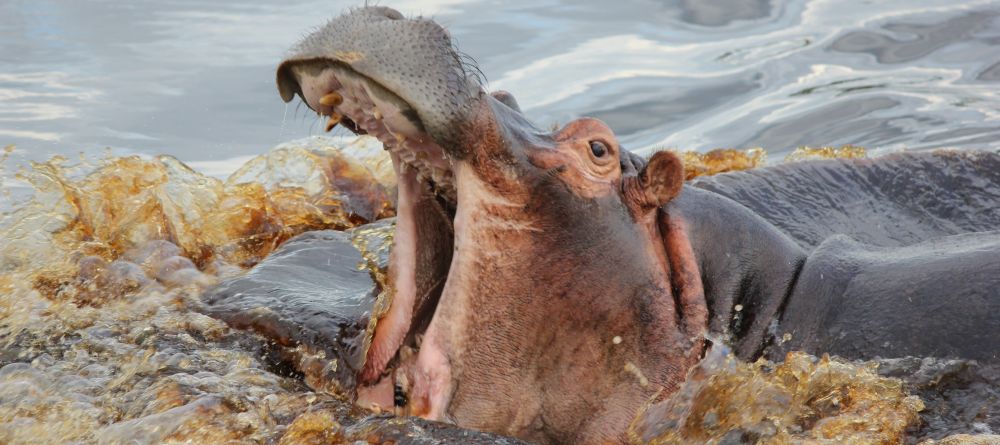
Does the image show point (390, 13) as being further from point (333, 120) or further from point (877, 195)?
point (877, 195)

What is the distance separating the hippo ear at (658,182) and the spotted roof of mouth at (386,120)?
0.54 meters

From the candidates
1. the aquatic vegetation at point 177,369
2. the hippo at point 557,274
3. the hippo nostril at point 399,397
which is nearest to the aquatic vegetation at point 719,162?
the aquatic vegetation at point 177,369

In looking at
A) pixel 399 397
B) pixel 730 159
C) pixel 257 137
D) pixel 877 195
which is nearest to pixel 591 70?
pixel 257 137

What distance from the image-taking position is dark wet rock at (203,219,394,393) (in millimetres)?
3977

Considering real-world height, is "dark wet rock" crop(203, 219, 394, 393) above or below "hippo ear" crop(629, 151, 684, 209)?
below

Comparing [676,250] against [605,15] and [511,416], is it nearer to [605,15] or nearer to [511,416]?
[511,416]

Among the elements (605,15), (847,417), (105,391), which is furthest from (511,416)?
(605,15)

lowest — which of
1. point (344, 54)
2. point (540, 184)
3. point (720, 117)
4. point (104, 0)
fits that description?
point (720, 117)

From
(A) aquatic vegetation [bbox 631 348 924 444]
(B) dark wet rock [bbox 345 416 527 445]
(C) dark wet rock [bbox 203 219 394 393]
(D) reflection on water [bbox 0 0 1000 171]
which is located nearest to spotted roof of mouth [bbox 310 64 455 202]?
(C) dark wet rock [bbox 203 219 394 393]

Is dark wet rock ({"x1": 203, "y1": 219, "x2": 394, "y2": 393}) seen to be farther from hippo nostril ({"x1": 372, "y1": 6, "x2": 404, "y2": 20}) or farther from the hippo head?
hippo nostril ({"x1": 372, "y1": 6, "x2": 404, "y2": 20})

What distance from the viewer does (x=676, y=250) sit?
3.65 meters

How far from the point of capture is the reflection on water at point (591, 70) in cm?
877

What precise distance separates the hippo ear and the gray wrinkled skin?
552 millimetres

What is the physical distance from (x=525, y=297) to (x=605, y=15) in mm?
8545
